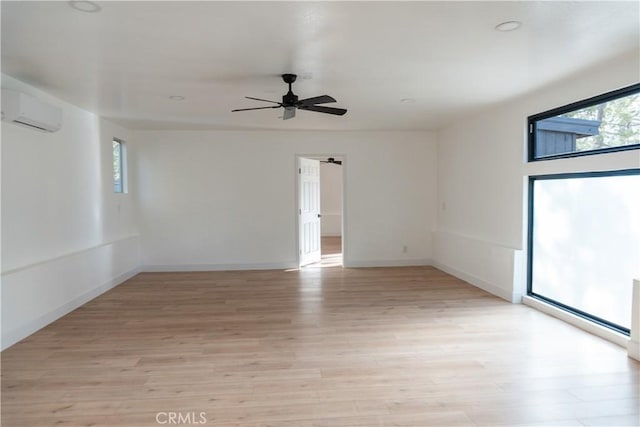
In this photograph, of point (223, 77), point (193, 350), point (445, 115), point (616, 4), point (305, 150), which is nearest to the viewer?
point (616, 4)

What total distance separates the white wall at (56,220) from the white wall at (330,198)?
7.13m

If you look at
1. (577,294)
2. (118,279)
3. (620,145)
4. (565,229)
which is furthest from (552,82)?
(118,279)

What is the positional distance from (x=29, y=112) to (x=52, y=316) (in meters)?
2.12

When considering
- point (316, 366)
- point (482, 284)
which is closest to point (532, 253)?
point (482, 284)

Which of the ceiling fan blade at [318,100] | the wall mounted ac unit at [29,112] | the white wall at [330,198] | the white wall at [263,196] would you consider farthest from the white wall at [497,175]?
the white wall at [330,198]

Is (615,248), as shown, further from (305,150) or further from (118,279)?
(118,279)

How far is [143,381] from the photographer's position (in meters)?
2.84

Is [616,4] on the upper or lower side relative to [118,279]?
upper

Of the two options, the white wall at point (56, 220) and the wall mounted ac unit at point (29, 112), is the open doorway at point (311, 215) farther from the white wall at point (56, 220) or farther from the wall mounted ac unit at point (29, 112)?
the wall mounted ac unit at point (29, 112)

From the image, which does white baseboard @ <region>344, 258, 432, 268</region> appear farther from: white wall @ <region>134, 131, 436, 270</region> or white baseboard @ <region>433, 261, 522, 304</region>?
white baseboard @ <region>433, 261, 522, 304</region>

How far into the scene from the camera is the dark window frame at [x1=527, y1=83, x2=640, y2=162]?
3375 mm

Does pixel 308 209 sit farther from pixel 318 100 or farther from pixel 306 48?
pixel 306 48

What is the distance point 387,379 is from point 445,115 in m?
4.17

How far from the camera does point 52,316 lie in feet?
13.7
